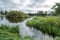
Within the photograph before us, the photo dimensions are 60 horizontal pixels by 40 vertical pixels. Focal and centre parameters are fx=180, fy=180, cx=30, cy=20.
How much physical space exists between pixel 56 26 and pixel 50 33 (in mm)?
1520

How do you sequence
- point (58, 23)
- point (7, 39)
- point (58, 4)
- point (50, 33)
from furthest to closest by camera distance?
point (58, 4) < point (58, 23) < point (50, 33) < point (7, 39)

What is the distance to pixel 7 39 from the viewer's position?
1255cm

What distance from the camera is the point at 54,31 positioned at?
18734 mm

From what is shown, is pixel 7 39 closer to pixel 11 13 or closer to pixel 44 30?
pixel 44 30

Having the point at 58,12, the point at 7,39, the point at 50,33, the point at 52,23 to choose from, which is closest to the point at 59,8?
the point at 58,12

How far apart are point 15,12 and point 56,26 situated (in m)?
39.5

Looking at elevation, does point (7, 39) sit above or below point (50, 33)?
above

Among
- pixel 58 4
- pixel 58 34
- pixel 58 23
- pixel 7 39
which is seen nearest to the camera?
pixel 7 39

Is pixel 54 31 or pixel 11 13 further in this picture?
pixel 11 13

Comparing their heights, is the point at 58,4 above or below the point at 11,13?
above

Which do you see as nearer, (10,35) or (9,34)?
(10,35)

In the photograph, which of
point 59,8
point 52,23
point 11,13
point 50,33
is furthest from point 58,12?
point 11,13

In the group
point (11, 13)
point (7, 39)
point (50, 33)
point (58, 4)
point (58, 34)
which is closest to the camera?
point (7, 39)

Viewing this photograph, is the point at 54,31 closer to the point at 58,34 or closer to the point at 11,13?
the point at 58,34
